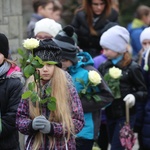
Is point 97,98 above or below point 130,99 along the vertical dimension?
above

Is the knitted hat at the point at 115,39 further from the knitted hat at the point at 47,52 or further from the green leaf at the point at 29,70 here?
the green leaf at the point at 29,70

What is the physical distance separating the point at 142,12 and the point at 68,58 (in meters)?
5.68

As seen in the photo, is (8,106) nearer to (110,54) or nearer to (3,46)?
(3,46)

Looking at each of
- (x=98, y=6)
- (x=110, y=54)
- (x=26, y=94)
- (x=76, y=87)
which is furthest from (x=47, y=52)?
(x=98, y=6)

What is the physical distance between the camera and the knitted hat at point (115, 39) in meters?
8.16

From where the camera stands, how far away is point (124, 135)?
7.86 meters

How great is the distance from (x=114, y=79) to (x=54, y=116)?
1.93m

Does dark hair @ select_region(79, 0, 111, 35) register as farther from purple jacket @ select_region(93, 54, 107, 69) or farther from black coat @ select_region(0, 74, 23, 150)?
black coat @ select_region(0, 74, 23, 150)

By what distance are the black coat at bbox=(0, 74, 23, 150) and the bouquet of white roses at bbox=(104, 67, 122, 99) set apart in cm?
168

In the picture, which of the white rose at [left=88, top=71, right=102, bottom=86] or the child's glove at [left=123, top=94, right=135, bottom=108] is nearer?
the white rose at [left=88, top=71, right=102, bottom=86]

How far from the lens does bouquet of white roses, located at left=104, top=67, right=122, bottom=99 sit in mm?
7844

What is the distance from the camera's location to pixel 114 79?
313 inches

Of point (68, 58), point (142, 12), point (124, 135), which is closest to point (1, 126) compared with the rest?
point (68, 58)

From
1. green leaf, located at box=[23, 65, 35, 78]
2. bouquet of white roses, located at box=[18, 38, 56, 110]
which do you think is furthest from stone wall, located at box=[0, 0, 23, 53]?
green leaf, located at box=[23, 65, 35, 78]
